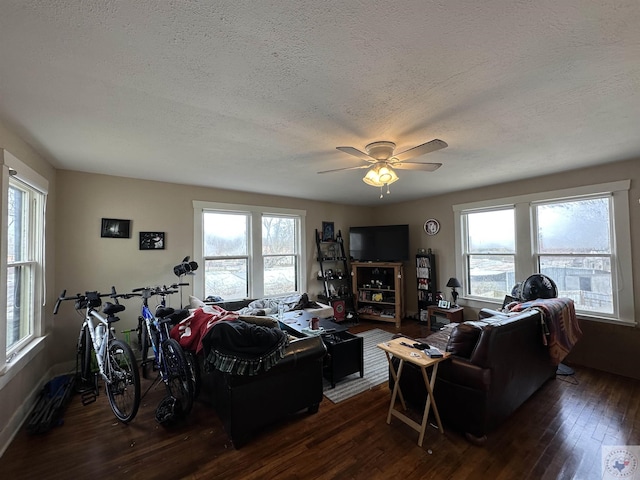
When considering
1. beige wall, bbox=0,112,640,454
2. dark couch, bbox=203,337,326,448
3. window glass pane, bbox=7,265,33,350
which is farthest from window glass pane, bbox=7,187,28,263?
dark couch, bbox=203,337,326,448

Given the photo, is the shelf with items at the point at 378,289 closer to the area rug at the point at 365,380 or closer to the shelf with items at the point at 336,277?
the shelf with items at the point at 336,277

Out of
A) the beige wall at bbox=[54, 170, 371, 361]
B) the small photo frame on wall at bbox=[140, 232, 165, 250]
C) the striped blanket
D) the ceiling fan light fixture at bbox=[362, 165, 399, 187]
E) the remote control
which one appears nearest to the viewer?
the remote control

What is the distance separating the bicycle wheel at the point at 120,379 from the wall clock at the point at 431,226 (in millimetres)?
5022

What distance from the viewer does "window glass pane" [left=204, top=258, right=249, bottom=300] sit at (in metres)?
4.29

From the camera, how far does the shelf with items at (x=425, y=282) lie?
5.14 m

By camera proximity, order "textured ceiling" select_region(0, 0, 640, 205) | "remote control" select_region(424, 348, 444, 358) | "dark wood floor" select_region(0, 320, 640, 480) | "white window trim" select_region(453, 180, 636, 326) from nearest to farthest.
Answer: "textured ceiling" select_region(0, 0, 640, 205) < "dark wood floor" select_region(0, 320, 640, 480) < "remote control" select_region(424, 348, 444, 358) < "white window trim" select_region(453, 180, 636, 326)

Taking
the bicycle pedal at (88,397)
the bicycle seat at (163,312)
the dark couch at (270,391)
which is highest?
the bicycle seat at (163,312)

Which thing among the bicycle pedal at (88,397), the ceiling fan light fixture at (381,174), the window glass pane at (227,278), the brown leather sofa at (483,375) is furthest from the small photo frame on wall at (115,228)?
the brown leather sofa at (483,375)

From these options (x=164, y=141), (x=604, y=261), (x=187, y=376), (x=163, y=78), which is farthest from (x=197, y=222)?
(x=604, y=261)

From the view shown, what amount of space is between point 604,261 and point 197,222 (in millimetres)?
5614

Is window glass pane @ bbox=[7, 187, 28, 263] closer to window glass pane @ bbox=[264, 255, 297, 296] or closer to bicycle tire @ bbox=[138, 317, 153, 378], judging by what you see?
bicycle tire @ bbox=[138, 317, 153, 378]

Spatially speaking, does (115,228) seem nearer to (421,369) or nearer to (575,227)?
(421,369)

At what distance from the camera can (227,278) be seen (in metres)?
4.46

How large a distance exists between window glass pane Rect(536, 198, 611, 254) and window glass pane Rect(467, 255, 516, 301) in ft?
1.77
